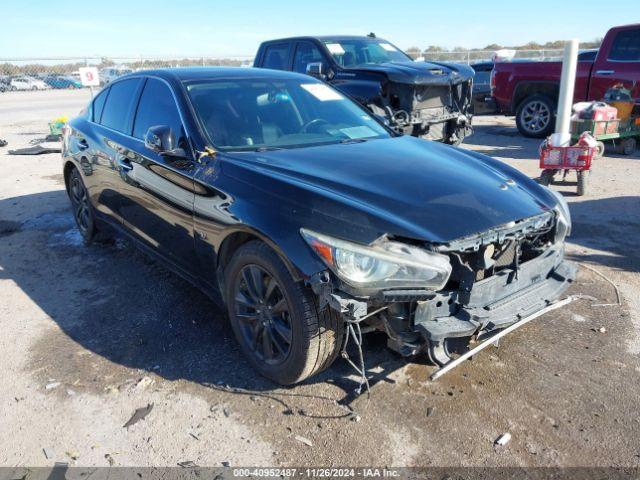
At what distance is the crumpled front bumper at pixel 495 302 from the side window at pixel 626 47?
8688 millimetres

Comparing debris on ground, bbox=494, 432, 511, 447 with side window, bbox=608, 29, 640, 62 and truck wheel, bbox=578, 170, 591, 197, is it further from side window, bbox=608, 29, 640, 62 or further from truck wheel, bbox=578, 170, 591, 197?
side window, bbox=608, 29, 640, 62

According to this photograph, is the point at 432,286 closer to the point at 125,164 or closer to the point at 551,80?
the point at 125,164

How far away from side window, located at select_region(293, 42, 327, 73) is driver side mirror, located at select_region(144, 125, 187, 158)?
21.0ft

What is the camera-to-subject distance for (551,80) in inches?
422

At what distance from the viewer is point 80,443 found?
2.80 m

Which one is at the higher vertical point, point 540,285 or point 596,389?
point 540,285

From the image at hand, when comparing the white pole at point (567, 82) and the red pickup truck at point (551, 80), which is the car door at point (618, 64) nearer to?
the red pickup truck at point (551, 80)

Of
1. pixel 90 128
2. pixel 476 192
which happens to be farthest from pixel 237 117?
pixel 90 128

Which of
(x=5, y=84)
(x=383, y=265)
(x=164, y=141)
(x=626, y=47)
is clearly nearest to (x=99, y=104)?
(x=164, y=141)

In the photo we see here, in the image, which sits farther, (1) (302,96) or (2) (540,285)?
(1) (302,96)

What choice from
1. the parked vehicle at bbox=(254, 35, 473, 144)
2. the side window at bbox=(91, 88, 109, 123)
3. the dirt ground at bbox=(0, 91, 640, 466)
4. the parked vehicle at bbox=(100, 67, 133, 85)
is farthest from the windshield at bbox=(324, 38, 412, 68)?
the parked vehicle at bbox=(100, 67, 133, 85)

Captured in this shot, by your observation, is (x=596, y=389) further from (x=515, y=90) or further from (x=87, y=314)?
(x=515, y=90)

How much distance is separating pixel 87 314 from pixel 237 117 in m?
1.88

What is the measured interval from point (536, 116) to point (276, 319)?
9767 millimetres
